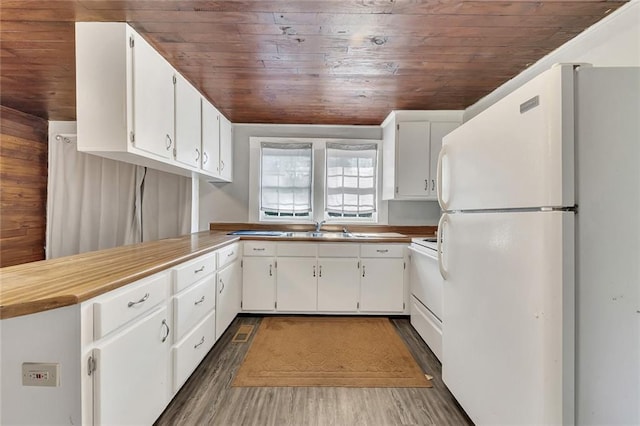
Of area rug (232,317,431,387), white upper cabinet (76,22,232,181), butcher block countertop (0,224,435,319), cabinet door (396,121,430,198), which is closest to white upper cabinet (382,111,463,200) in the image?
cabinet door (396,121,430,198)

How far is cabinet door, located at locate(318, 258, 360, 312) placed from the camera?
2795 mm

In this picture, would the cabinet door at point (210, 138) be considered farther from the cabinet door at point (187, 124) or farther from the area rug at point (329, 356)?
the area rug at point (329, 356)

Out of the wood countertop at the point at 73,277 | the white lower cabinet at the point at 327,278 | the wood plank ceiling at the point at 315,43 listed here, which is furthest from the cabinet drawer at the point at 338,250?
the wood plank ceiling at the point at 315,43

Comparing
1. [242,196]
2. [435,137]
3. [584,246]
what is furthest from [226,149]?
[584,246]

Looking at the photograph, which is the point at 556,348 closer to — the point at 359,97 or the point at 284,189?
the point at 359,97

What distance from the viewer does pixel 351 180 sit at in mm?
3406

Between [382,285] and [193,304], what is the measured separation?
177 centimetres

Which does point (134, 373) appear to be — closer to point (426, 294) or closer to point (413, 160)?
point (426, 294)

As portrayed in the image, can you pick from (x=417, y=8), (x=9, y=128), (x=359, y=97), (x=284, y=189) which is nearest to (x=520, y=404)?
(x=417, y=8)

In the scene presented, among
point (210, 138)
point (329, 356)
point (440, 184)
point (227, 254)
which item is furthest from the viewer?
point (210, 138)

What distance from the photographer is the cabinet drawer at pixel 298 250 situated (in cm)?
279

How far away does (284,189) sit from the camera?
3.39m

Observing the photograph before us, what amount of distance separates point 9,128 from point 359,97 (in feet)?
11.6

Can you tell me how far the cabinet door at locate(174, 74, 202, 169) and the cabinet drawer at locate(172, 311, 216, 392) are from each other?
4.05 feet
